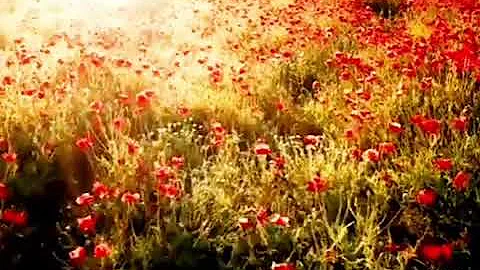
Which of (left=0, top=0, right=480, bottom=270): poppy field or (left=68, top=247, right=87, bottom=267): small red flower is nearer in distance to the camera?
(left=68, top=247, right=87, bottom=267): small red flower

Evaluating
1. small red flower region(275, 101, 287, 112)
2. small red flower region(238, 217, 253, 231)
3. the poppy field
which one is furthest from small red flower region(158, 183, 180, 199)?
small red flower region(275, 101, 287, 112)

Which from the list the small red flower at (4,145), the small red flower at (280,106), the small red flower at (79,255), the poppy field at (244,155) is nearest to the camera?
the small red flower at (79,255)

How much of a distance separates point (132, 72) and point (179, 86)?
45 centimetres

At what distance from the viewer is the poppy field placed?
3.39 meters

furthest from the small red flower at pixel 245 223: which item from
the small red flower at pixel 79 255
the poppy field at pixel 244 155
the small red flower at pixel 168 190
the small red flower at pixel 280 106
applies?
the small red flower at pixel 280 106

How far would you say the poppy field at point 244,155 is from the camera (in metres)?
3.39

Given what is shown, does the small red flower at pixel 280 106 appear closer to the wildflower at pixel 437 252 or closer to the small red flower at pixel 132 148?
the small red flower at pixel 132 148

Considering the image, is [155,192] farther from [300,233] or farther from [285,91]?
[285,91]

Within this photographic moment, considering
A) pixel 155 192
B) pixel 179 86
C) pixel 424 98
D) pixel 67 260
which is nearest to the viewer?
pixel 67 260

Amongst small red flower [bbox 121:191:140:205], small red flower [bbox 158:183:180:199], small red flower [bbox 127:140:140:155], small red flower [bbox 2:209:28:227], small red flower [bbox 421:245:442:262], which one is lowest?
small red flower [bbox 421:245:442:262]

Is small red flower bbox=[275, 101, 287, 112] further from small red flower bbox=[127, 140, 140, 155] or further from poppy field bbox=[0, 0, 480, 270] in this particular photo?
small red flower bbox=[127, 140, 140, 155]

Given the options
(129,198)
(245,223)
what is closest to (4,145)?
(129,198)

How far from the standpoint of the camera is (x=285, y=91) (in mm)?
5375

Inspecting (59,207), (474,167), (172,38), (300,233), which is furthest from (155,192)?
(172,38)
